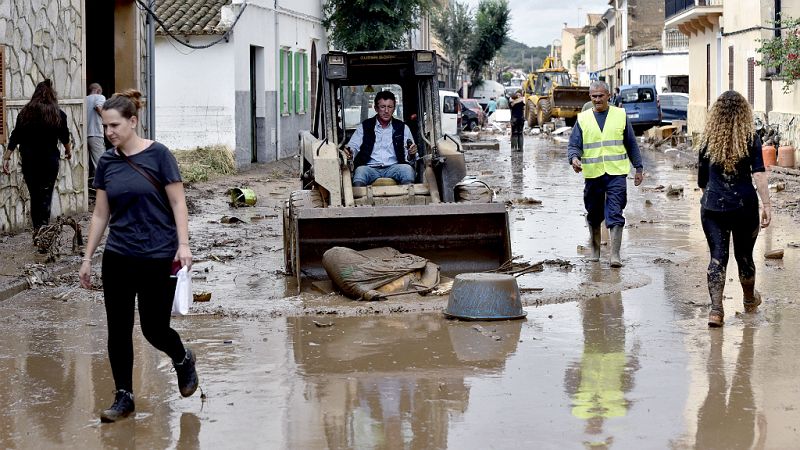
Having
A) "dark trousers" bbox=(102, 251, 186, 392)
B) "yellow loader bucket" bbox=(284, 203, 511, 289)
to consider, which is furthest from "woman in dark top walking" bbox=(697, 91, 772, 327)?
"dark trousers" bbox=(102, 251, 186, 392)

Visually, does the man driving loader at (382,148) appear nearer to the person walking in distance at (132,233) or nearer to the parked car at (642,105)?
the person walking in distance at (132,233)

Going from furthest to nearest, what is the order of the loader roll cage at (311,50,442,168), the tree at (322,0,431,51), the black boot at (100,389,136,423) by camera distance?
the tree at (322,0,431,51), the loader roll cage at (311,50,442,168), the black boot at (100,389,136,423)

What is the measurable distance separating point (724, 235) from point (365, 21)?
107 feet

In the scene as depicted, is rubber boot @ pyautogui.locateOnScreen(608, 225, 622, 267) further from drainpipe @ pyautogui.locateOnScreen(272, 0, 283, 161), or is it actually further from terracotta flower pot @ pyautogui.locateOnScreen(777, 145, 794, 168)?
drainpipe @ pyautogui.locateOnScreen(272, 0, 283, 161)

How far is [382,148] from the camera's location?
12.8m

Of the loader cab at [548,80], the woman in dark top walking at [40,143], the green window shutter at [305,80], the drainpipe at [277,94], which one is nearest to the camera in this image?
the woman in dark top walking at [40,143]

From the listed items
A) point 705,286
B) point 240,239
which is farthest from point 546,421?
point 240,239

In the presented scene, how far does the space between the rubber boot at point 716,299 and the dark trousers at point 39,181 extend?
27.9 ft

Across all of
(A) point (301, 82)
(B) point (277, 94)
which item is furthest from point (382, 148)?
(A) point (301, 82)

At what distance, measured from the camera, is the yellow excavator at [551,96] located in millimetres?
53250

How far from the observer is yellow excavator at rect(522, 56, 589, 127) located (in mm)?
53250

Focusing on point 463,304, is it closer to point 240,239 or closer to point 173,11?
point 240,239

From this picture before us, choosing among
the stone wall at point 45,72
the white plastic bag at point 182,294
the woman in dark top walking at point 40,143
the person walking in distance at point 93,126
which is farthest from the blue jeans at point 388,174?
the person walking in distance at point 93,126

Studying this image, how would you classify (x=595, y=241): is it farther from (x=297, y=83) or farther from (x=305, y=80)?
(x=305, y=80)
